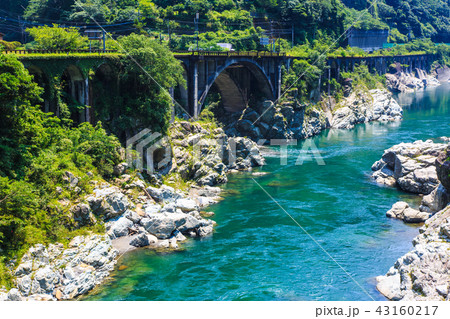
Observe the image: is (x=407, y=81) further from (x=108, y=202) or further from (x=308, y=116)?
(x=108, y=202)

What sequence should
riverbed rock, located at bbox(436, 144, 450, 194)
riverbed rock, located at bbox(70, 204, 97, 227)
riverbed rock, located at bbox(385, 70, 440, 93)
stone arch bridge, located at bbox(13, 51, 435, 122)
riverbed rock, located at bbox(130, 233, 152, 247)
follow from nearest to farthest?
1. riverbed rock, located at bbox(70, 204, 97, 227)
2. riverbed rock, located at bbox(130, 233, 152, 247)
3. riverbed rock, located at bbox(436, 144, 450, 194)
4. stone arch bridge, located at bbox(13, 51, 435, 122)
5. riverbed rock, located at bbox(385, 70, 440, 93)

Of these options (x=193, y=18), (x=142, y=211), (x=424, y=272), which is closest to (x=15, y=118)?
(x=142, y=211)

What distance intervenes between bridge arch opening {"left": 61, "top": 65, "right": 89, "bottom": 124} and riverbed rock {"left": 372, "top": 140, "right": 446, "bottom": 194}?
106ft

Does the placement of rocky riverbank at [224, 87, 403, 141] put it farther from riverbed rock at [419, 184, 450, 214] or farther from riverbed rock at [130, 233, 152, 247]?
riverbed rock at [130, 233, 152, 247]

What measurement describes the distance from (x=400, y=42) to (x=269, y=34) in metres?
84.6

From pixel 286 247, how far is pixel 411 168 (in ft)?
72.1

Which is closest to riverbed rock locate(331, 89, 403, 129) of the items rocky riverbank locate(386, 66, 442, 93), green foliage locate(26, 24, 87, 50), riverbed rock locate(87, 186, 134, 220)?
rocky riverbank locate(386, 66, 442, 93)

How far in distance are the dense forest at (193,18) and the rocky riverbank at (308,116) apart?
15863 millimetres

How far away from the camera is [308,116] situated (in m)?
85.3

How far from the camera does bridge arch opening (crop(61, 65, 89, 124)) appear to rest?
46406 mm

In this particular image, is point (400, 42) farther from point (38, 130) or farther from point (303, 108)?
point (38, 130)

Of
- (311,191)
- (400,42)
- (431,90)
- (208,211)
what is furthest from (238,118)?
(400,42)

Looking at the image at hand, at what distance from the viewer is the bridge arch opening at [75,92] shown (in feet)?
152

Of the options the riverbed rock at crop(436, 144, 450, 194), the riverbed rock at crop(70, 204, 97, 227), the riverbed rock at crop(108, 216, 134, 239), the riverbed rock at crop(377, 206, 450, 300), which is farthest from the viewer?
the riverbed rock at crop(436, 144, 450, 194)
